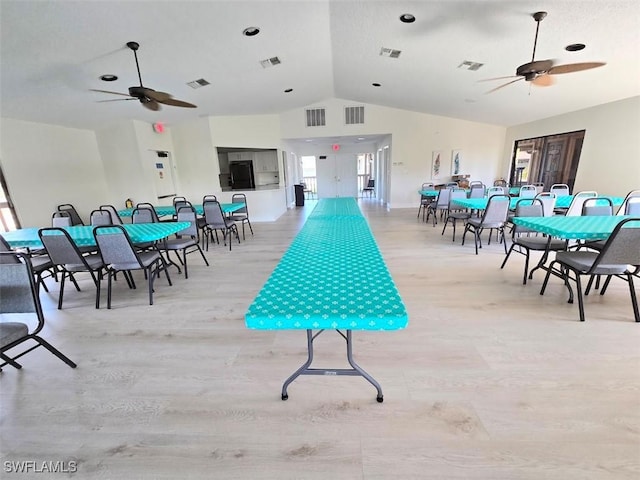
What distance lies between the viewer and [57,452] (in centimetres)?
132

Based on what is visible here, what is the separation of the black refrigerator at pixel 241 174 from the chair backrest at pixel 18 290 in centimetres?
775

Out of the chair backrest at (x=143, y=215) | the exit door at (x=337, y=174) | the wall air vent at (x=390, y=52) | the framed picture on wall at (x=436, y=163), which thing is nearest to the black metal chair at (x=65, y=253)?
the chair backrest at (x=143, y=215)

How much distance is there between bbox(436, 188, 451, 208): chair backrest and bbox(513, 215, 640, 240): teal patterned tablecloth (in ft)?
9.68

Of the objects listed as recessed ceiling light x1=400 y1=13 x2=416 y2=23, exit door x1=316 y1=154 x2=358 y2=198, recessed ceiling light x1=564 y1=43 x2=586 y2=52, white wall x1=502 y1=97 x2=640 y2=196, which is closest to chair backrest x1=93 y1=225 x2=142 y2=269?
recessed ceiling light x1=400 y1=13 x2=416 y2=23

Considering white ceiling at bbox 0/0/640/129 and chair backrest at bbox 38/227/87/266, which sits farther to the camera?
white ceiling at bbox 0/0/640/129

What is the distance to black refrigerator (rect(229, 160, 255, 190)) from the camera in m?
9.19

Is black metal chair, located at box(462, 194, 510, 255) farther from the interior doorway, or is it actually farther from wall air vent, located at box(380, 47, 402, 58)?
the interior doorway

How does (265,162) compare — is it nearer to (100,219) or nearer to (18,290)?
(100,219)

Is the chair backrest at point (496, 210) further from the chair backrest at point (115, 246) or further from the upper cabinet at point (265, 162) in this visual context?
the upper cabinet at point (265, 162)

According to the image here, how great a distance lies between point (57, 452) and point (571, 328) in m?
3.49

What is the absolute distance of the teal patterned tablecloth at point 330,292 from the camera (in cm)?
106

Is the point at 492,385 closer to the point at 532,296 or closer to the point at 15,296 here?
the point at 532,296

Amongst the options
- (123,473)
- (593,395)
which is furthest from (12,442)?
(593,395)

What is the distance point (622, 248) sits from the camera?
6.70ft
